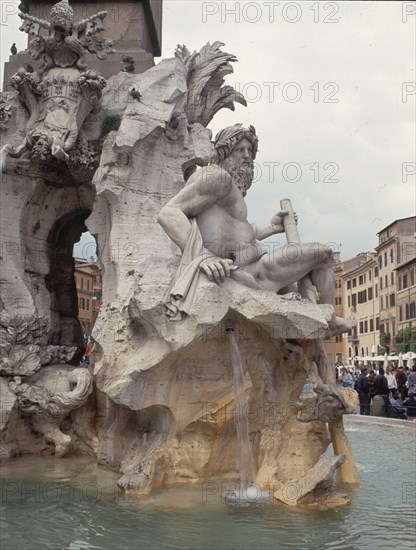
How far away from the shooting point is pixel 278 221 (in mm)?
6441

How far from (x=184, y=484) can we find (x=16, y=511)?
142cm

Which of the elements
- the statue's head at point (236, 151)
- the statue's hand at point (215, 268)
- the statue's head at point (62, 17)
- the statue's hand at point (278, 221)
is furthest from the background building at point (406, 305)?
the statue's hand at point (215, 268)

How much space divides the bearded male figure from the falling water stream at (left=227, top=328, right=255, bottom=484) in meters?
0.62

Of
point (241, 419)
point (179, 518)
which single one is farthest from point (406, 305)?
point (179, 518)

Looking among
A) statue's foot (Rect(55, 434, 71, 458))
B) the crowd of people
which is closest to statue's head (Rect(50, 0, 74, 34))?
statue's foot (Rect(55, 434, 71, 458))

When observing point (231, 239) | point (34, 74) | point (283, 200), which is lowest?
point (231, 239)

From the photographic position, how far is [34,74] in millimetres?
7574

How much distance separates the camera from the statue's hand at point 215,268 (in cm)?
530

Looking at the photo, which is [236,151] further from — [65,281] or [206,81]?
[65,281]

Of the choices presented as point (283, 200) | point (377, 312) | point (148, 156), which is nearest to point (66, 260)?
point (148, 156)

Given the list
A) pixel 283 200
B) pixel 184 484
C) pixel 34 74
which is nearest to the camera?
pixel 184 484

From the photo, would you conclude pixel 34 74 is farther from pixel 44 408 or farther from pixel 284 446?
pixel 284 446

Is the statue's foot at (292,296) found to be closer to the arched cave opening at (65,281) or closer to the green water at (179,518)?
the green water at (179,518)

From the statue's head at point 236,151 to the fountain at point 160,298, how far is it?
0.01 meters
